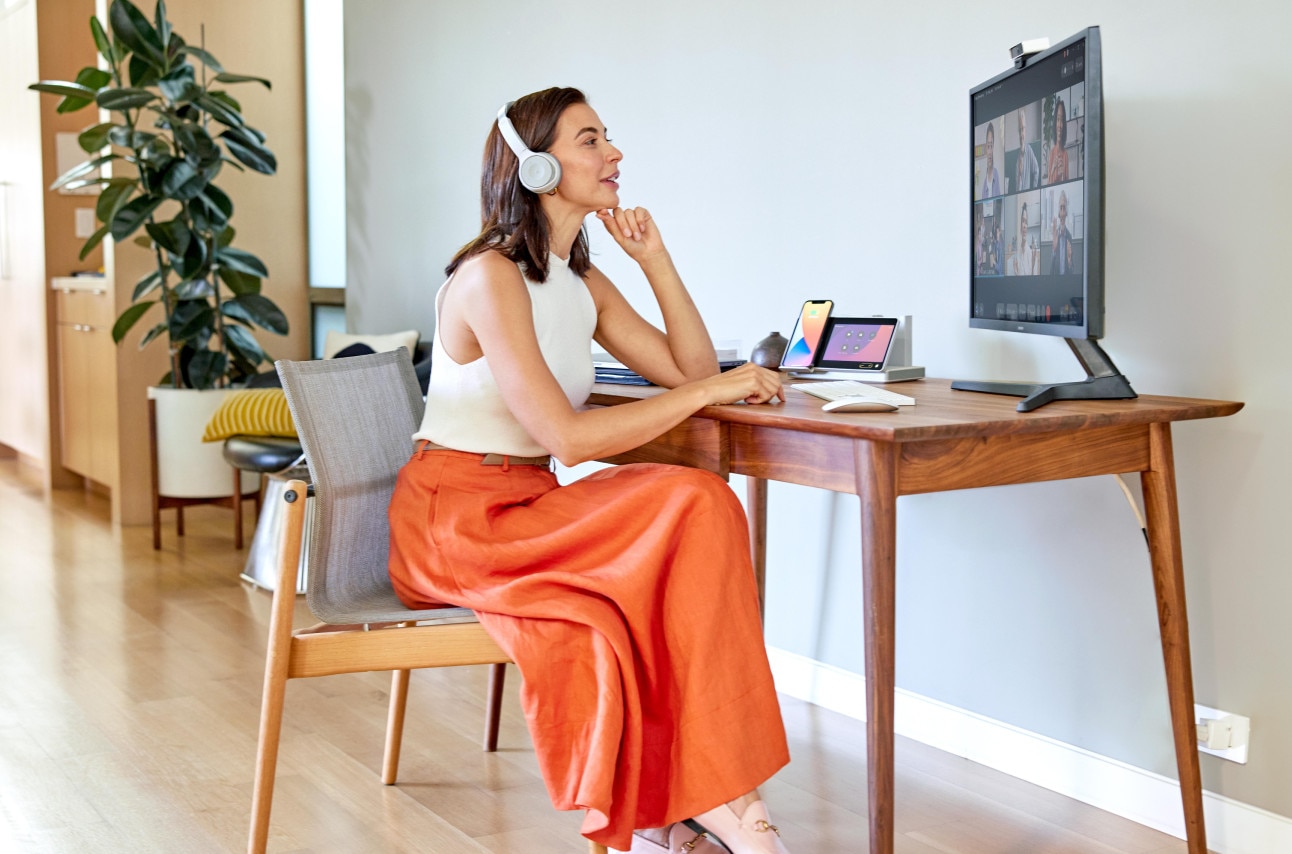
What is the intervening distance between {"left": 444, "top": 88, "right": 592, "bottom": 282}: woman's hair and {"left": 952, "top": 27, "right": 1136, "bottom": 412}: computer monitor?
27.0 inches

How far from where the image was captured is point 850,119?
2783 millimetres

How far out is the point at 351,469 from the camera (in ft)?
6.84

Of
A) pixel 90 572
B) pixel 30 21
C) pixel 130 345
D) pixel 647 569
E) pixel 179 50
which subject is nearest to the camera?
pixel 647 569

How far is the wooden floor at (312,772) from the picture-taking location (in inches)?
86.6

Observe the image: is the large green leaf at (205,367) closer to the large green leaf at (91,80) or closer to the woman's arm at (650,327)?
the large green leaf at (91,80)

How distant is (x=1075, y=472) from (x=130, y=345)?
4.17m

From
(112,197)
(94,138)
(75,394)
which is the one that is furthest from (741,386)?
(75,394)

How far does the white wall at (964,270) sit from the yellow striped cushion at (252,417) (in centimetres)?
136

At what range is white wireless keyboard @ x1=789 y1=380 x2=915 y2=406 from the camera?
192 centimetres

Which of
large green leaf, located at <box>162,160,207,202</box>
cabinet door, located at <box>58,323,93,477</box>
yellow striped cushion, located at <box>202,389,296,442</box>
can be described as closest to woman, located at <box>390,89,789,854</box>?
yellow striped cushion, located at <box>202,389,296,442</box>

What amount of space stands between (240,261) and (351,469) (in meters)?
3.02

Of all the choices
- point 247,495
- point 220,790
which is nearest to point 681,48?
point 220,790

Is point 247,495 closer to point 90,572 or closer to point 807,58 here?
point 90,572

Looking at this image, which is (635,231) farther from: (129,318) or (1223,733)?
(129,318)
